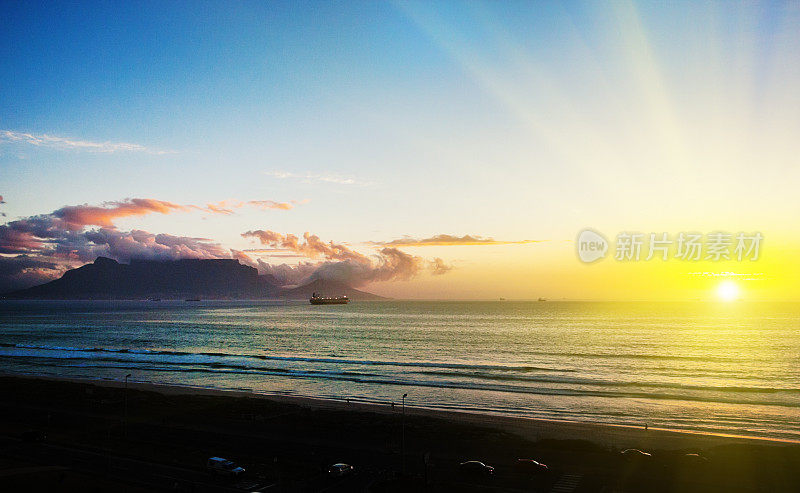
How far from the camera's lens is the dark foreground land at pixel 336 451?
102ft

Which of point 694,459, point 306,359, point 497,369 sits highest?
point 694,459

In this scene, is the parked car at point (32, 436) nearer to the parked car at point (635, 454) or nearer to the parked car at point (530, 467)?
the parked car at point (530, 467)

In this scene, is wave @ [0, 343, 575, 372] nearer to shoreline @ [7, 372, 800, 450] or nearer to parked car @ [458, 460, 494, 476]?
shoreline @ [7, 372, 800, 450]

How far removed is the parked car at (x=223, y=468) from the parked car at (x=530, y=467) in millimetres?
18030

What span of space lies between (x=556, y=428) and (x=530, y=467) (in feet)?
46.5

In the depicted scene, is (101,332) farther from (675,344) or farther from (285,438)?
(675,344)

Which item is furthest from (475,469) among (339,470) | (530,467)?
(339,470)

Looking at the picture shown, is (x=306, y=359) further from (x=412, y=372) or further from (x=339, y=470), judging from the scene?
(x=339, y=470)

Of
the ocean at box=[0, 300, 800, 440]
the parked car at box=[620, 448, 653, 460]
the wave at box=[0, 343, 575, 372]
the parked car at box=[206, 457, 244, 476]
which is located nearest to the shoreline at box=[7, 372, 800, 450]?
the ocean at box=[0, 300, 800, 440]

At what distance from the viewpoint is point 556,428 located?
4631 cm

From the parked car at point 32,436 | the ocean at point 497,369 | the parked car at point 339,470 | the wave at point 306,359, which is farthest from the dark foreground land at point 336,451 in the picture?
the wave at point 306,359

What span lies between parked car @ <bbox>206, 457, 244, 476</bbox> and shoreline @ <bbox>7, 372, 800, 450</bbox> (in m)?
21.4

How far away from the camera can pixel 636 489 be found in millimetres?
30344

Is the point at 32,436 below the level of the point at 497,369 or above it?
below
